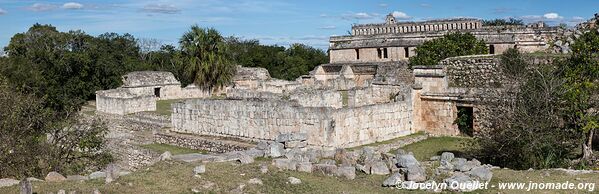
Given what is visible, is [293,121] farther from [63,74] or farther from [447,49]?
[63,74]

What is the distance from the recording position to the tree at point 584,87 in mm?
13570

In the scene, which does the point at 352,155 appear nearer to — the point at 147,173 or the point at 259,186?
the point at 259,186

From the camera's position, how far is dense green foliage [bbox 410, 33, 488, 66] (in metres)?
33.7

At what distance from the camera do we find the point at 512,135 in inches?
528

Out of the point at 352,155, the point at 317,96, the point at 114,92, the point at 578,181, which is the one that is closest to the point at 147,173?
the point at 352,155

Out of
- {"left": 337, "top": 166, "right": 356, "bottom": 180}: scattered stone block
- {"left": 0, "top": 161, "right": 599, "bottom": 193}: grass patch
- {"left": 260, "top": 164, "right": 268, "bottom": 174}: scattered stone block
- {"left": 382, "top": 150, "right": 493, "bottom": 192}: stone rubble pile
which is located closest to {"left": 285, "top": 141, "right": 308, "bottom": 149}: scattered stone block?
{"left": 0, "top": 161, "right": 599, "bottom": 193}: grass patch

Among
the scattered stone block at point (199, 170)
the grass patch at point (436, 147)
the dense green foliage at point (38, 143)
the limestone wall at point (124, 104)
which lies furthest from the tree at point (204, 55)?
the scattered stone block at point (199, 170)

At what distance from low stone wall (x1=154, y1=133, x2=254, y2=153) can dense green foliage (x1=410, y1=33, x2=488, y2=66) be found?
17170 millimetres

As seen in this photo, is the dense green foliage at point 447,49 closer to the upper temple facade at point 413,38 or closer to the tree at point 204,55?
the upper temple facade at point 413,38

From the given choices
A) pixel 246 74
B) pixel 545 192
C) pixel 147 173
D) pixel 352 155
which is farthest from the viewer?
pixel 246 74

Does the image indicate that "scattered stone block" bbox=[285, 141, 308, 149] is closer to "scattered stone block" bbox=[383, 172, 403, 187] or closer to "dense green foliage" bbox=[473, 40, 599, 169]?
"scattered stone block" bbox=[383, 172, 403, 187]

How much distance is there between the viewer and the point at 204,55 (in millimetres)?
33562

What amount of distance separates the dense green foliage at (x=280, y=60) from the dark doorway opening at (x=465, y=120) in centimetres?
3691

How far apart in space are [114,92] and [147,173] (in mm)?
25133
